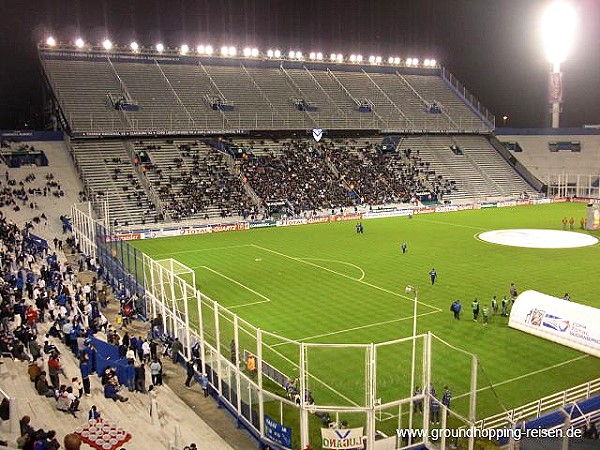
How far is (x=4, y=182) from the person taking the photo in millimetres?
57875

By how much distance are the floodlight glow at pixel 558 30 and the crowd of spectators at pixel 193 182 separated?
5135cm

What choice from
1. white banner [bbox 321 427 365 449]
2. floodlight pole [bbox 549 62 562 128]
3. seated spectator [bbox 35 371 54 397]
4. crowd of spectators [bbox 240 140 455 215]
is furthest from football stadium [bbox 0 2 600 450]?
floodlight pole [bbox 549 62 562 128]

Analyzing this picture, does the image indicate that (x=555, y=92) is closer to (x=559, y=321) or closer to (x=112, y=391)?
(x=559, y=321)

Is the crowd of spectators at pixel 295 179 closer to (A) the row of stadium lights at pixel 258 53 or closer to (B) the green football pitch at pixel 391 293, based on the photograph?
(B) the green football pitch at pixel 391 293

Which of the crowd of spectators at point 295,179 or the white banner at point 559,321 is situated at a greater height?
the crowd of spectators at point 295,179

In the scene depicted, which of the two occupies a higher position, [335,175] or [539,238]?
[335,175]

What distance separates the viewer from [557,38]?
83.9 metres

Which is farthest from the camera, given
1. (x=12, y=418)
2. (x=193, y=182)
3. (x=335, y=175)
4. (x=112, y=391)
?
(x=335, y=175)

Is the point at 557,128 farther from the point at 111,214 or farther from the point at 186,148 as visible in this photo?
the point at 111,214

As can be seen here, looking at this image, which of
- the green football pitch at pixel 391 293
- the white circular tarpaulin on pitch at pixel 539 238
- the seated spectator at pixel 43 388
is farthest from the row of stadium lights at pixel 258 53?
the seated spectator at pixel 43 388

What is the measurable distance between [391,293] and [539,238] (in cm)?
2198

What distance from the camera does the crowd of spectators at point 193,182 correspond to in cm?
6050

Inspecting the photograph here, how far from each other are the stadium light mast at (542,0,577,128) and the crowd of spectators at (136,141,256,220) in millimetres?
51460

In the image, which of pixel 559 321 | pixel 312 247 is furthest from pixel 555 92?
pixel 559 321
